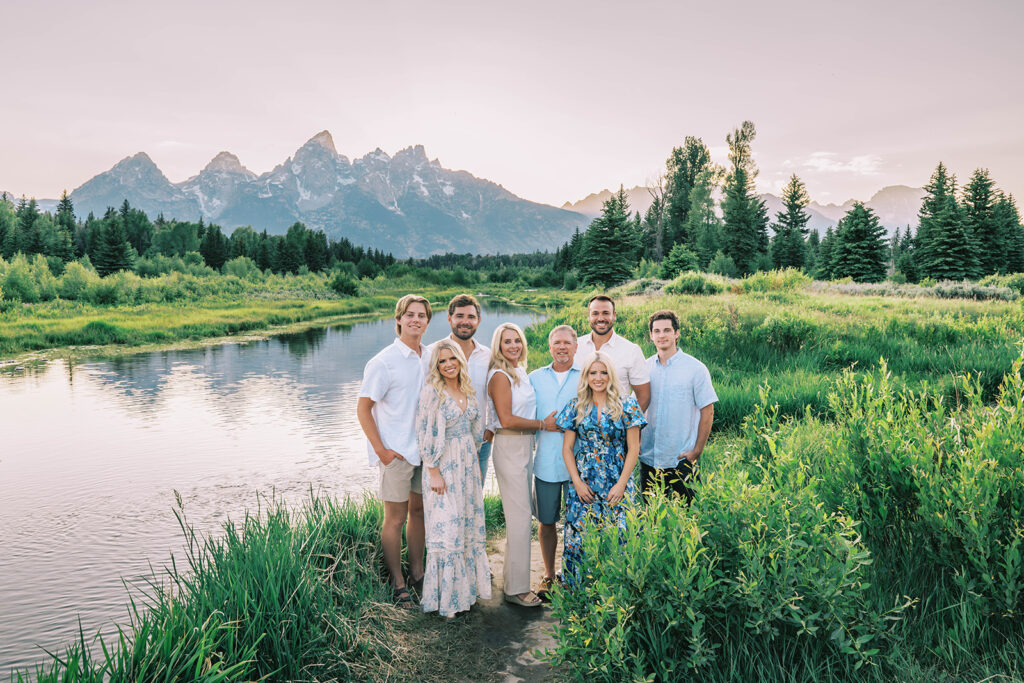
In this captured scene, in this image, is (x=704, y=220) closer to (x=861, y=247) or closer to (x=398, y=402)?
(x=861, y=247)

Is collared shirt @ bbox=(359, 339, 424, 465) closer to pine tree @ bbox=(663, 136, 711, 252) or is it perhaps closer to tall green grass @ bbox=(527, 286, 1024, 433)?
tall green grass @ bbox=(527, 286, 1024, 433)

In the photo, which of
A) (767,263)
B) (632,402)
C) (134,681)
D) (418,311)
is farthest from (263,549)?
(767,263)

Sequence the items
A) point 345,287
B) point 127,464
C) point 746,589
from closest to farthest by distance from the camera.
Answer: point 746,589 → point 127,464 → point 345,287

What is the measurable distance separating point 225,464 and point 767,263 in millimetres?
55580

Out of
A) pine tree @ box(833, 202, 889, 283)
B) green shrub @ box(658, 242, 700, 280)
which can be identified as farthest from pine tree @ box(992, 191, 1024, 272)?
green shrub @ box(658, 242, 700, 280)

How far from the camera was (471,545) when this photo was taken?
4621 millimetres

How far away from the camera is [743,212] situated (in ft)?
182

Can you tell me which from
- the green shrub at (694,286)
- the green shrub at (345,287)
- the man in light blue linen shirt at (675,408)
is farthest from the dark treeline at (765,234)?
the man in light blue linen shirt at (675,408)

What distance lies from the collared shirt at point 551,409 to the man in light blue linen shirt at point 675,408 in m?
0.78

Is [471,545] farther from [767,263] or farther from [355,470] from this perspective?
[767,263]

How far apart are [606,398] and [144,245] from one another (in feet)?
355

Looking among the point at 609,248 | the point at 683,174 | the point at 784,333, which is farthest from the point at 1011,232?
the point at 784,333

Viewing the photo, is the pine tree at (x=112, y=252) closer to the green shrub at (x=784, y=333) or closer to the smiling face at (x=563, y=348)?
the green shrub at (x=784, y=333)

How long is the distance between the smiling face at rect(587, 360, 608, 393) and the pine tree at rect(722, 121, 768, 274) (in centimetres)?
5519
